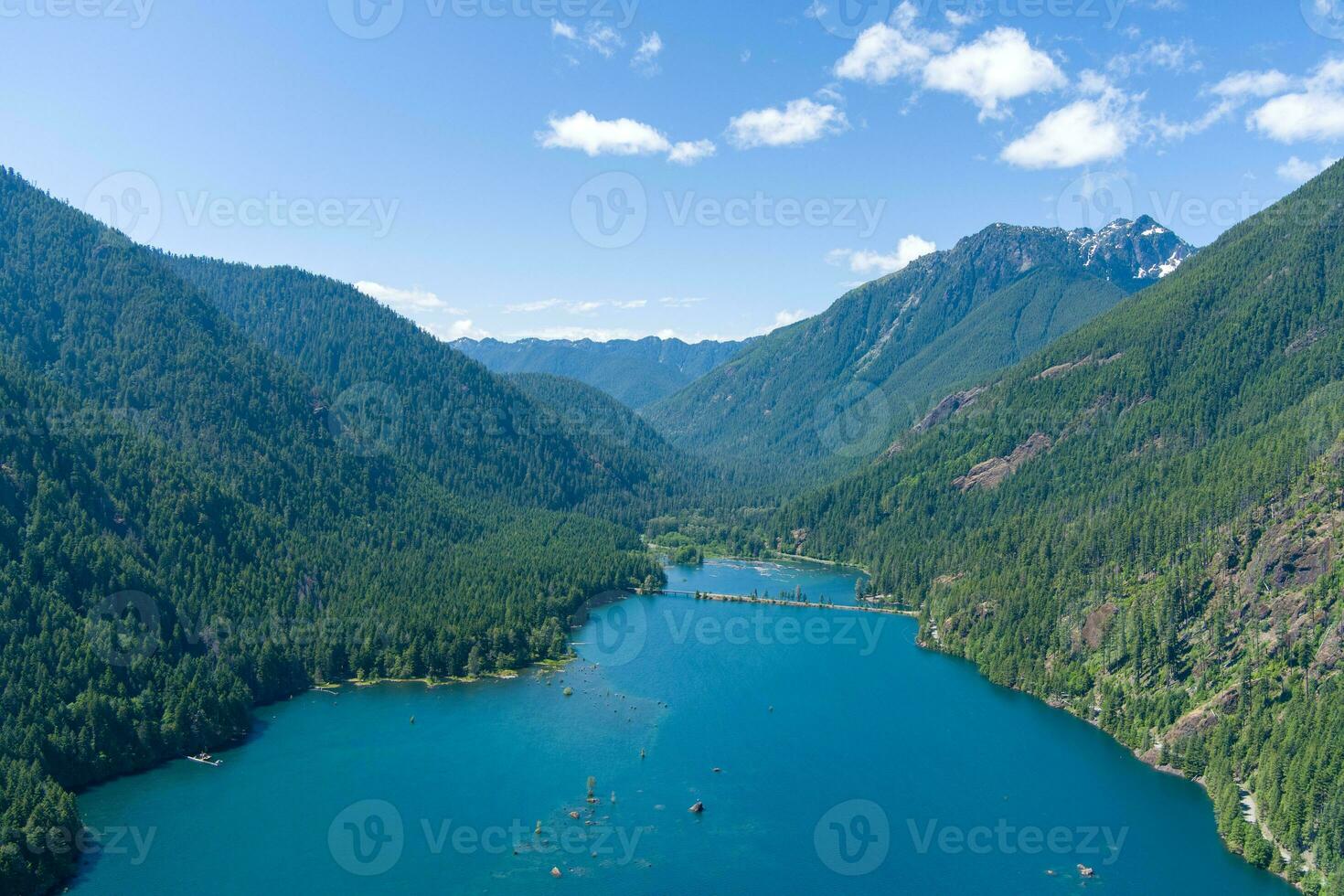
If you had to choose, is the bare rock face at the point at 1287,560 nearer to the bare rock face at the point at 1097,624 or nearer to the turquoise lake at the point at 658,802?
the bare rock face at the point at 1097,624

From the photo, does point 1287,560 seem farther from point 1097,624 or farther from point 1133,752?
point 1133,752

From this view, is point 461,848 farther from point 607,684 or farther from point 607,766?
point 607,684

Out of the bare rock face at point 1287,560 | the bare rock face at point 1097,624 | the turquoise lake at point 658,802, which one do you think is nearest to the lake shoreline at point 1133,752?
the turquoise lake at point 658,802

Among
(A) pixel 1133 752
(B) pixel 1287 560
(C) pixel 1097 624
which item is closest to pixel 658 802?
(A) pixel 1133 752

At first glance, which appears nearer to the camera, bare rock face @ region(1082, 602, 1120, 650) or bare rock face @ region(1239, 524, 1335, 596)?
bare rock face @ region(1239, 524, 1335, 596)

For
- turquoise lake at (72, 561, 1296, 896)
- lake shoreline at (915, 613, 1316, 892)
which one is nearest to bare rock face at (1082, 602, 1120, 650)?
lake shoreline at (915, 613, 1316, 892)

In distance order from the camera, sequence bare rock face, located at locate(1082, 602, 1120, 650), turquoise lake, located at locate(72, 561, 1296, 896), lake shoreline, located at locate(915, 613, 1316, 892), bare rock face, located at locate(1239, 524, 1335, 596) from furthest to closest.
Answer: bare rock face, located at locate(1082, 602, 1120, 650)
bare rock face, located at locate(1239, 524, 1335, 596)
lake shoreline, located at locate(915, 613, 1316, 892)
turquoise lake, located at locate(72, 561, 1296, 896)

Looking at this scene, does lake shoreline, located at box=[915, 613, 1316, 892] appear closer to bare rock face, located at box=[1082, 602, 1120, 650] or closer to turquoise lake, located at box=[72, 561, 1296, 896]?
turquoise lake, located at box=[72, 561, 1296, 896]

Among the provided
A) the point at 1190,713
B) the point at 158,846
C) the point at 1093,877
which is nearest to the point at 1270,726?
the point at 1190,713

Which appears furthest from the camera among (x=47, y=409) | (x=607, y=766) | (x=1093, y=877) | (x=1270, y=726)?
(x=47, y=409)
